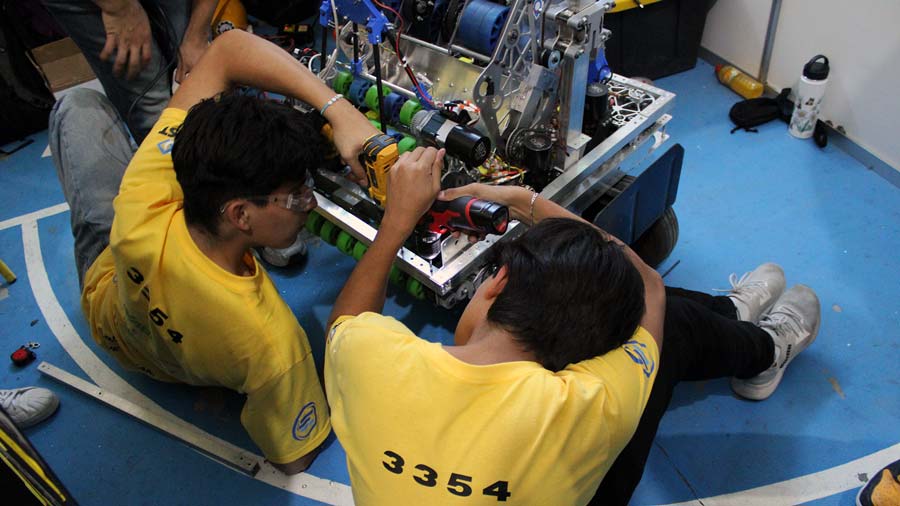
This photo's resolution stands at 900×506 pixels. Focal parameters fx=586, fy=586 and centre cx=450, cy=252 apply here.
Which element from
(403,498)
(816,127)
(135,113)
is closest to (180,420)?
(135,113)

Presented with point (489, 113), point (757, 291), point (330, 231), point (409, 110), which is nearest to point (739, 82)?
point (757, 291)

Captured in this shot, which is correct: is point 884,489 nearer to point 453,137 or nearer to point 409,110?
point 453,137

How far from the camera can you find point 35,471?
1.02 meters

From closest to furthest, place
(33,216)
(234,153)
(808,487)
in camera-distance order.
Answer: (234,153), (808,487), (33,216)

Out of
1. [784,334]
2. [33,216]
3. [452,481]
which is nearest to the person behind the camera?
[452,481]

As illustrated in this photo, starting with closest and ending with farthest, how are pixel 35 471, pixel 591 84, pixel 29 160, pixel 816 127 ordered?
1. pixel 35 471
2. pixel 591 84
3. pixel 816 127
4. pixel 29 160

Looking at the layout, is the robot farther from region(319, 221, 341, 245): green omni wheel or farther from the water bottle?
the water bottle

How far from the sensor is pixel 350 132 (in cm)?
192

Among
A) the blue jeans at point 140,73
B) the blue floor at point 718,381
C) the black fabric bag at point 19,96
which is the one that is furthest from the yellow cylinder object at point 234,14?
the blue jeans at point 140,73

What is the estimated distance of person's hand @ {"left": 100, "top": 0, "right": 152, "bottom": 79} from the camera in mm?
2307

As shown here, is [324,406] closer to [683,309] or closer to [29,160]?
[683,309]

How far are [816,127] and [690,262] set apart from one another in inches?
52.8

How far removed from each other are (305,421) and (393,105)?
3.89 ft

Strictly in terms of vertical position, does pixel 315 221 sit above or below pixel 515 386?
below
